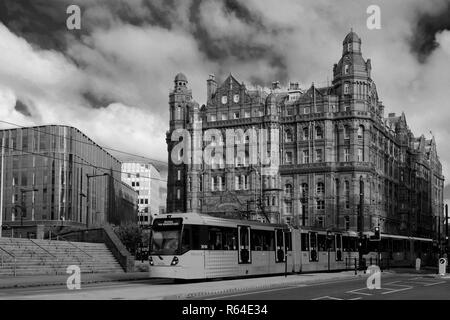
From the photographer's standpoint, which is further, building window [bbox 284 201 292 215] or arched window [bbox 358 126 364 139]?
building window [bbox 284 201 292 215]

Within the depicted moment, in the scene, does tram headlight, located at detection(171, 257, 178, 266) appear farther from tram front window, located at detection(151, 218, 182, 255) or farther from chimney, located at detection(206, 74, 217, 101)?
chimney, located at detection(206, 74, 217, 101)

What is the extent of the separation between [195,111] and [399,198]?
41662 millimetres

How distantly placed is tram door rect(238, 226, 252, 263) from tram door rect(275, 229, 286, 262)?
13.1 ft

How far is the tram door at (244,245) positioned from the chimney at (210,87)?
69.6 m

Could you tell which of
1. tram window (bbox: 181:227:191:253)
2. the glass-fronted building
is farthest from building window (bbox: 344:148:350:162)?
tram window (bbox: 181:227:191:253)

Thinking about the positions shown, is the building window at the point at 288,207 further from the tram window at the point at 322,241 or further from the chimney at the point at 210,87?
the tram window at the point at 322,241

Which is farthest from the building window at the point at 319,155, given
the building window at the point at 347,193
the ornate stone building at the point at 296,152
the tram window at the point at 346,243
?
the tram window at the point at 346,243

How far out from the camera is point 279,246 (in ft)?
137

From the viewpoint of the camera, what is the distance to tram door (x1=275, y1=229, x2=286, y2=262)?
41250mm

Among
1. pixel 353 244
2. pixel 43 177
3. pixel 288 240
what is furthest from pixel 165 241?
pixel 43 177

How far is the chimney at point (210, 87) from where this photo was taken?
10606 cm

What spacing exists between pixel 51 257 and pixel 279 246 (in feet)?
47.4
